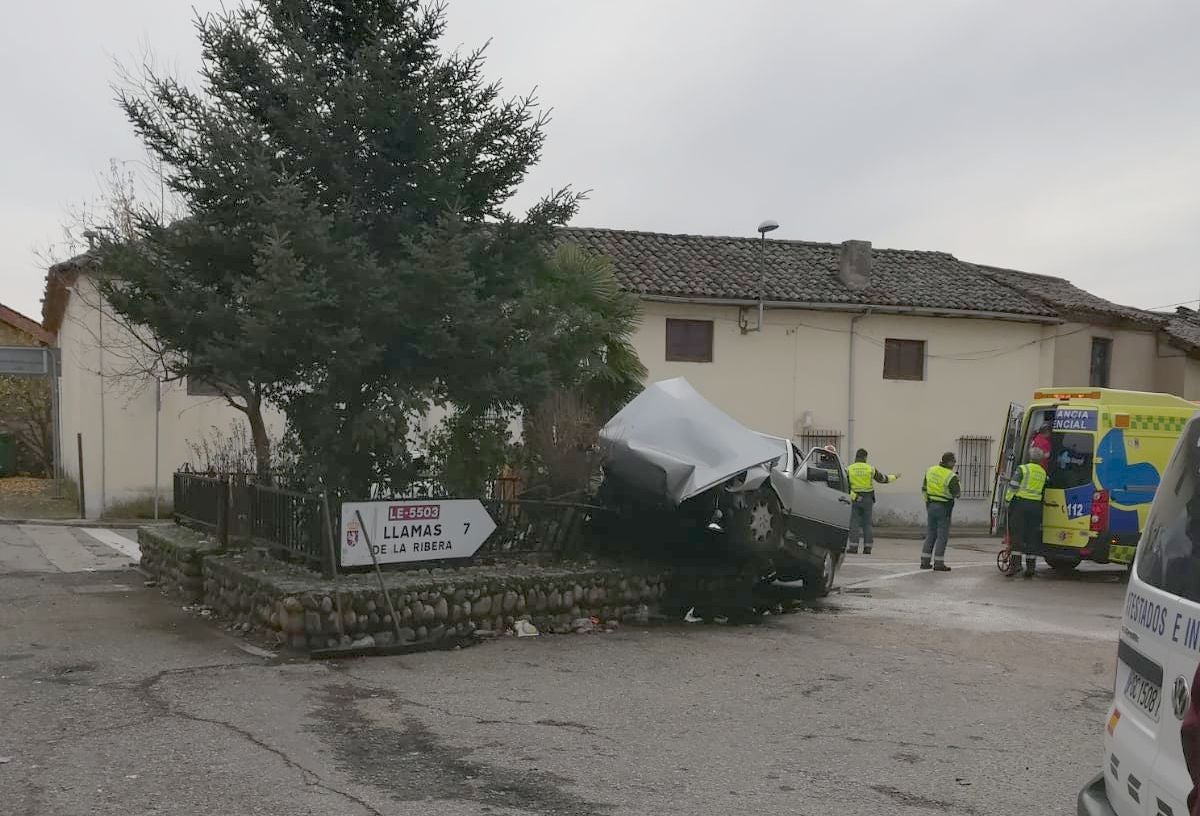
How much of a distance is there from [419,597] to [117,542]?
10.5 meters

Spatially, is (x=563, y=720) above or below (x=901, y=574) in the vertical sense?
above

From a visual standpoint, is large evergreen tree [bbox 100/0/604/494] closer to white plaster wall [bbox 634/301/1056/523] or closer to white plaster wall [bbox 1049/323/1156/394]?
white plaster wall [bbox 634/301/1056/523]

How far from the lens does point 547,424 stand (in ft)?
37.8

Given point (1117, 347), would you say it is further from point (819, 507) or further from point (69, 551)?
point (69, 551)

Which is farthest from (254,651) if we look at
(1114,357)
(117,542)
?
(1114,357)

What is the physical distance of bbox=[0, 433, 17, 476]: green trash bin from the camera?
3120 cm

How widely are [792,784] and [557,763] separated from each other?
1.22m

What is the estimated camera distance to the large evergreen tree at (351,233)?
32.2 feet

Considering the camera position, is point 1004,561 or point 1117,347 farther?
point 1117,347

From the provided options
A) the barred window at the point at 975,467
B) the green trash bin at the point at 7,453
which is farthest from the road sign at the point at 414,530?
the green trash bin at the point at 7,453

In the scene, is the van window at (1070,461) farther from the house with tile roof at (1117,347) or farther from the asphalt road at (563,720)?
the house with tile roof at (1117,347)

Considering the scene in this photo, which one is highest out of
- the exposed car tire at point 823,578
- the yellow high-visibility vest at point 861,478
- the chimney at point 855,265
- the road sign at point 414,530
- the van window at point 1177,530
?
the chimney at point 855,265

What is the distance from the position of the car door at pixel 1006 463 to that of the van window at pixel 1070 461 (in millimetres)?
841

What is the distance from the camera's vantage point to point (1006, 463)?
634 inches
